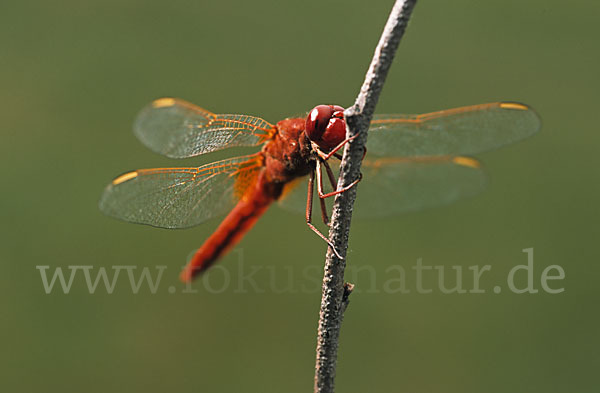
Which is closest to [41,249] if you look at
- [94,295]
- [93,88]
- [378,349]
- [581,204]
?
[94,295]

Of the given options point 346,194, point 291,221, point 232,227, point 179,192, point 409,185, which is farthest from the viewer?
point 291,221

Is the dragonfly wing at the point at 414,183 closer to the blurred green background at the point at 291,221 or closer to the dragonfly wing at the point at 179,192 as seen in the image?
the dragonfly wing at the point at 179,192

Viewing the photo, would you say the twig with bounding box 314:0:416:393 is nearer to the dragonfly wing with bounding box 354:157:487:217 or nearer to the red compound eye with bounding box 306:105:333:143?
the red compound eye with bounding box 306:105:333:143

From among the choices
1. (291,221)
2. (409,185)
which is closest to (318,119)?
(409,185)

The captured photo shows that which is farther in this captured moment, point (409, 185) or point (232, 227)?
point (409, 185)

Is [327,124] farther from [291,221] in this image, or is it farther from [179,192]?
[291,221]

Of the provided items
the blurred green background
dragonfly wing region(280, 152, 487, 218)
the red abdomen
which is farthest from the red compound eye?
the blurred green background
